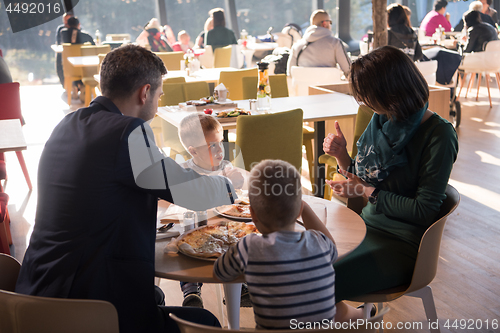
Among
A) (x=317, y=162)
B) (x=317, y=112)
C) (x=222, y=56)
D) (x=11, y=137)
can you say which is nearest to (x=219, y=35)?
(x=222, y=56)

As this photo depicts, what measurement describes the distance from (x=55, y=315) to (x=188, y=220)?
549mm

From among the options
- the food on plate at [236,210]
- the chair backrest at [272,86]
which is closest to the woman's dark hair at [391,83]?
the food on plate at [236,210]

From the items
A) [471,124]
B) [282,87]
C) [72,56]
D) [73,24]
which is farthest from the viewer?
[73,24]

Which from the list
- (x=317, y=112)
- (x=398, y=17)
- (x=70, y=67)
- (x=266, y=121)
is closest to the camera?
(x=266, y=121)

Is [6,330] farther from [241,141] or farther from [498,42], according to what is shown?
[498,42]

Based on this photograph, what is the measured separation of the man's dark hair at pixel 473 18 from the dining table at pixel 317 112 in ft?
13.0

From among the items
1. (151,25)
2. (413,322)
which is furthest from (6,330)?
(151,25)

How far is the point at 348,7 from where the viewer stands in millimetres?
11055

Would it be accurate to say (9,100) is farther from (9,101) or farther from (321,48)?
(321,48)

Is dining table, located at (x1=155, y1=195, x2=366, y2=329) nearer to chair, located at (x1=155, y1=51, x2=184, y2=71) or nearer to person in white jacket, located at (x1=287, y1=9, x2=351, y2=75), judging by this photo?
person in white jacket, located at (x1=287, y1=9, x2=351, y2=75)

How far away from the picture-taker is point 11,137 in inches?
117

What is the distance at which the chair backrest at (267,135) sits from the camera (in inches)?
121

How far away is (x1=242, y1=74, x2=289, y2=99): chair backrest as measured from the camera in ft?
15.0

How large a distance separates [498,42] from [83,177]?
7085 mm
